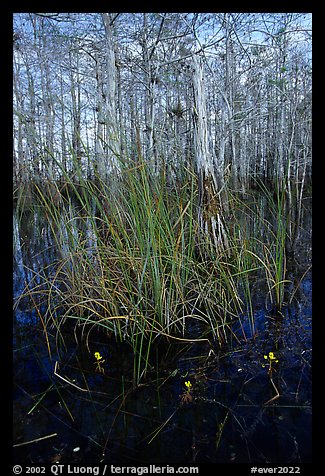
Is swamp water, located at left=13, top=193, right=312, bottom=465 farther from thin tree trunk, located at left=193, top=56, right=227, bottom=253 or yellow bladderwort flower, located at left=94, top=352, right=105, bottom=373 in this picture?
thin tree trunk, located at left=193, top=56, right=227, bottom=253

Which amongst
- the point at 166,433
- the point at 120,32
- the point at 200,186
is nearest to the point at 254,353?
the point at 166,433

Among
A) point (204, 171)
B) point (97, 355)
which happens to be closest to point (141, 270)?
point (97, 355)

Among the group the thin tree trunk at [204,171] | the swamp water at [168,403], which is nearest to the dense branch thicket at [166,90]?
the thin tree trunk at [204,171]

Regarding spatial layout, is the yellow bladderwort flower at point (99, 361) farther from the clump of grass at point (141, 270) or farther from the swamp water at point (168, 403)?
the clump of grass at point (141, 270)

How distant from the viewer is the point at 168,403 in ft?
4.84

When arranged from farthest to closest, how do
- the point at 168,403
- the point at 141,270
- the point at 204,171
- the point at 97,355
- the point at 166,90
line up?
the point at 166,90, the point at 204,171, the point at 141,270, the point at 97,355, the point at 168,403

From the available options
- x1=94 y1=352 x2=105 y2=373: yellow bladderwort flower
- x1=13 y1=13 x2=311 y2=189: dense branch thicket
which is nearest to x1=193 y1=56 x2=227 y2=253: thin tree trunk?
x1=13 y1=13 x2=311 y2=189: dense branch thicket

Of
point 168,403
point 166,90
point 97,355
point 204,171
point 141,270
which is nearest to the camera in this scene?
point 168,403

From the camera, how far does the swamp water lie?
1.25 meters

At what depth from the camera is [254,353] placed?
6.03 ft

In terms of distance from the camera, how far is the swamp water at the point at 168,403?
1255 mm

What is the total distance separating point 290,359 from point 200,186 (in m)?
1.67

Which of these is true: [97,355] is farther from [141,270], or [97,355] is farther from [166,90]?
[166,90]
